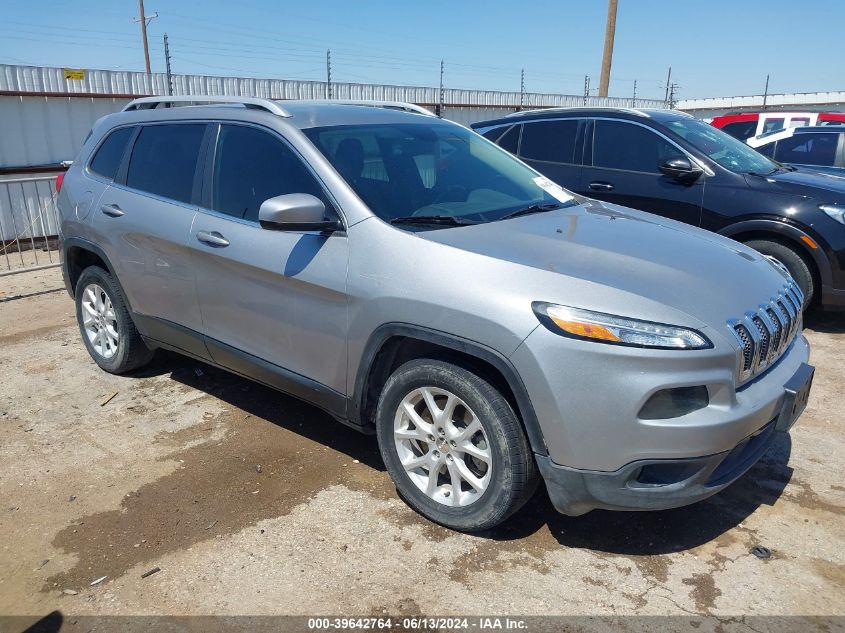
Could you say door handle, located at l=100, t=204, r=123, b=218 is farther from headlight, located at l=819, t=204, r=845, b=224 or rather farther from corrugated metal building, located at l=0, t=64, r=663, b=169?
corrugated metal building, located at l=0, t=64, r=663, b=169

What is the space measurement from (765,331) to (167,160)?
3.47 m

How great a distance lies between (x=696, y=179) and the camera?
20.4 feet

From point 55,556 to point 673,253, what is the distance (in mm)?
3080

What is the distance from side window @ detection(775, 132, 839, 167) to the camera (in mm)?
9477

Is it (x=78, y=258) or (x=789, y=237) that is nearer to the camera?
(x=78, y=258)

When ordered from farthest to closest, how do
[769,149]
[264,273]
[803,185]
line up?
1. [769,149]
2. [803,185]
3. [264,273]

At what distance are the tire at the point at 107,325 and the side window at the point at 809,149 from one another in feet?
29.1

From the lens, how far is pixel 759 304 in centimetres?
301

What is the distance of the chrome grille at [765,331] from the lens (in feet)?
9.07

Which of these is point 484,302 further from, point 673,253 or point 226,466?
point 226,466

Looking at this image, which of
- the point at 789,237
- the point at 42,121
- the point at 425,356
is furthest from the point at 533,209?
the point at 42,121

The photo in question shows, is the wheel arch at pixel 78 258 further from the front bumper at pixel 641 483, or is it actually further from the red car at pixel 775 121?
the red car at pixel 775 121

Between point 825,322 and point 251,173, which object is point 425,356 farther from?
point 825,322

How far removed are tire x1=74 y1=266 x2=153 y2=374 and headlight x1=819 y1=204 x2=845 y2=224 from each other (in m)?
5.48
